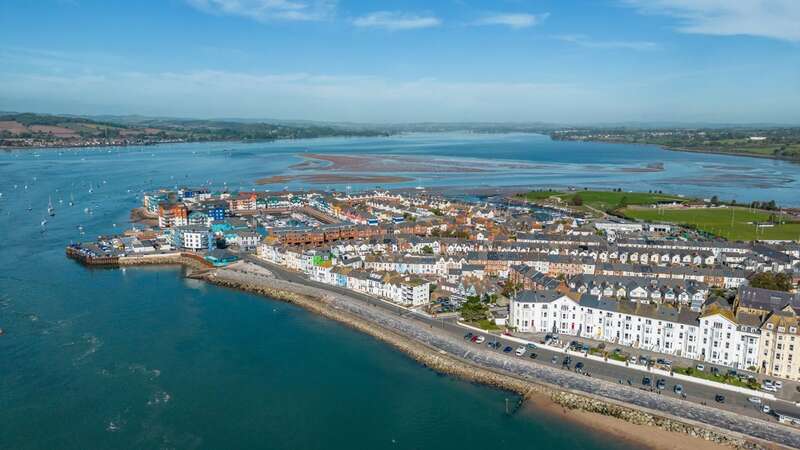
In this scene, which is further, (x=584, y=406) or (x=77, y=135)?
(x=77, y=135)

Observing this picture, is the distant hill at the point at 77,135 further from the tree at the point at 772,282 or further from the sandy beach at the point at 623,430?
the tree at the point at 772,282

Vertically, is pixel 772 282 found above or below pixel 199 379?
above

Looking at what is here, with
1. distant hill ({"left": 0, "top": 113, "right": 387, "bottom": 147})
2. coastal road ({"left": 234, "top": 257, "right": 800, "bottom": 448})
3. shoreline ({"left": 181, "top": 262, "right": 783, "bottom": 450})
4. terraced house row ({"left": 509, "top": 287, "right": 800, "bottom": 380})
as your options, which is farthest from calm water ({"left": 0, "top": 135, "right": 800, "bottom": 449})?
distant hill ({"left": 0, "top": 113, "right": 387, "bottom": 147})

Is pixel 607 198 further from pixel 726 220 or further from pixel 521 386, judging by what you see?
pixel 521 386

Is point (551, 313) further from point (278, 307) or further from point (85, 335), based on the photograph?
point (85, 335)

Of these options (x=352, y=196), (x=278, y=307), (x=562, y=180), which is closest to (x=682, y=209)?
(x=562, y=180)

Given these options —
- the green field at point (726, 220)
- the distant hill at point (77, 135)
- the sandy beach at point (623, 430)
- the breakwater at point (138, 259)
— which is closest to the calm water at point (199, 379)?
the sandy beach at point (623, 430)

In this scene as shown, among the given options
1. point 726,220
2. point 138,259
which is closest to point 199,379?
point 138,259
